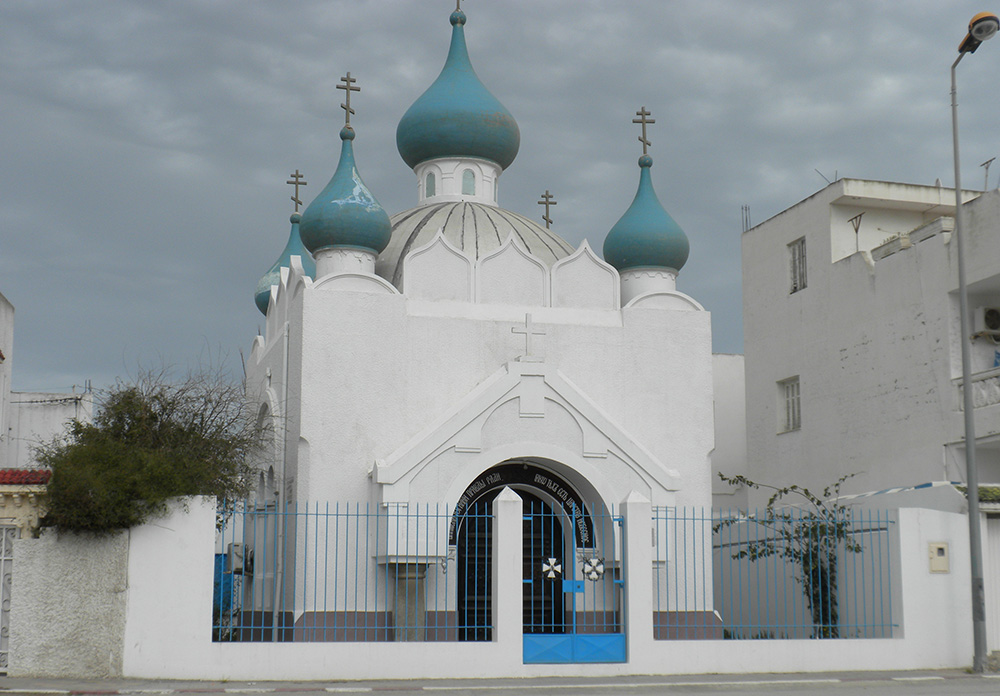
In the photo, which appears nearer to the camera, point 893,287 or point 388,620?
point 388,620

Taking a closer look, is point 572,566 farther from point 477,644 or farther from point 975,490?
point 975,490

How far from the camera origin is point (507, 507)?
1370cm

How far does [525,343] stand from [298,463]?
3.68 meters

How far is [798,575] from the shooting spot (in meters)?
17.8

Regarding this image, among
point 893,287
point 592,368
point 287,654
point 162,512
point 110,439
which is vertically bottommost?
point 287,654

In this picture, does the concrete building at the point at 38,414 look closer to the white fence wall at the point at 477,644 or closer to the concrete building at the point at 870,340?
the concrete building at the point at 870,340

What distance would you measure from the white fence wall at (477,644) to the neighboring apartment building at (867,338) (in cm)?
489

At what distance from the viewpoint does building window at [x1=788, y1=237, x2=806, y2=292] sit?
951 inches

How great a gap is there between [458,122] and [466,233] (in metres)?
2.27

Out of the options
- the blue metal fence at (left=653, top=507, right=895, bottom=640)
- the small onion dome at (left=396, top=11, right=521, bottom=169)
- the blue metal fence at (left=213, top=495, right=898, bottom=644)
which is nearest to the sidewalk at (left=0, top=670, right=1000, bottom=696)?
the blue metal fence at (left=213, top=495, right=898, bottom=644)

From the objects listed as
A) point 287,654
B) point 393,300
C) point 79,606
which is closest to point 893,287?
point 393,300

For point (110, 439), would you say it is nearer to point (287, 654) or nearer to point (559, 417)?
point (287, 654)

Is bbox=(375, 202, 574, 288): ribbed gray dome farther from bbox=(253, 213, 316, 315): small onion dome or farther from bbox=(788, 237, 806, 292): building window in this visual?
bbox=(788, 237, 806, 292): building window

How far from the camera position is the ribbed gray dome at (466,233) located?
739 inches
